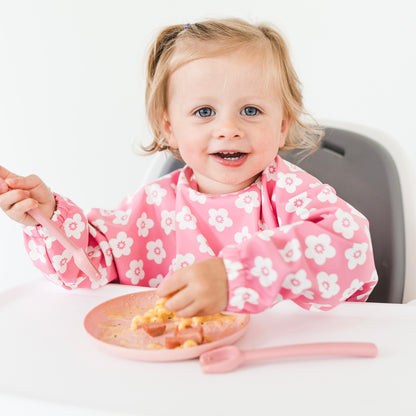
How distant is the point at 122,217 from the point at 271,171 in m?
0.27

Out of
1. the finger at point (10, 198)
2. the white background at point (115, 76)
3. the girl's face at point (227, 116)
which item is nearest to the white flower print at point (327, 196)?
the girl's face at point (227, 116)

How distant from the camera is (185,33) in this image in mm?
911

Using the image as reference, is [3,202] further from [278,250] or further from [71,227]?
[278,250]

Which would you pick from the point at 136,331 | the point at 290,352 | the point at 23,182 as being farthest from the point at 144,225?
the point at 290,352

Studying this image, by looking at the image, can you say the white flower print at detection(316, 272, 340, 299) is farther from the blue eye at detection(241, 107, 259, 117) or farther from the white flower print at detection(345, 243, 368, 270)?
the blue eye at detection(241, 107, 259, 117)

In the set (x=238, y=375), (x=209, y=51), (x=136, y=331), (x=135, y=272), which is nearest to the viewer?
(x=238, y=375)

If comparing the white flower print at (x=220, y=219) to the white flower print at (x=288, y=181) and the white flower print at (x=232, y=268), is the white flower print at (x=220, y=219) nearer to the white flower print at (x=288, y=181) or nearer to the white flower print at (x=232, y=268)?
the white flower print at (x=288, y=181)

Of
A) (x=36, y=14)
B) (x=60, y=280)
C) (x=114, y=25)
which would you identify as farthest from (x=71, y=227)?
(x=36, y=14)

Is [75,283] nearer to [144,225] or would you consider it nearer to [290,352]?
[144,225]

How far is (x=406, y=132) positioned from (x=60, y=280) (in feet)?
4.08

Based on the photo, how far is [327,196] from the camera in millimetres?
812

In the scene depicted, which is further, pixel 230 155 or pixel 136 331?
Result: pixel 230 155

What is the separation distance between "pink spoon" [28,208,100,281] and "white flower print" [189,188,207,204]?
0.84 ft

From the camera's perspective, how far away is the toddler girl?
67 centimetres
